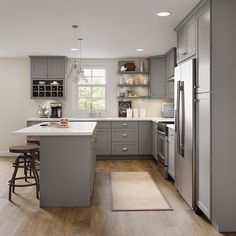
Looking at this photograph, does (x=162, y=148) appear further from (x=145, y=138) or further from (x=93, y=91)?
(x=93, y=91)

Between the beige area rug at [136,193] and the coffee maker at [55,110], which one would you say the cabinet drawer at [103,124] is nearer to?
the coffee maker at [55,110]

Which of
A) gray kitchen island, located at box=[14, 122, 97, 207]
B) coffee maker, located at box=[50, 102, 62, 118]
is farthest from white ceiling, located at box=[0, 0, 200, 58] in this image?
gray kitchen island, located at box=[14, 122, 97, 207]

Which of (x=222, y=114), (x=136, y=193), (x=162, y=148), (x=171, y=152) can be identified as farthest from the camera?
(x=162, y=148)

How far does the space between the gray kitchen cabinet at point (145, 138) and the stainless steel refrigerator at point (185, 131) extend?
2727 millimetres

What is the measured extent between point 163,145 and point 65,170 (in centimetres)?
230

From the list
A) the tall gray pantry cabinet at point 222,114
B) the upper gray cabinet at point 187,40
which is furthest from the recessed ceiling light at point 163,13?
the tall gray pantry cabinet at point 222,114

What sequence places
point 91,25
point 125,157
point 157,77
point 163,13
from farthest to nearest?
1. point 157,77
2. point 125,157
3. point 91,25
4. point 163,13

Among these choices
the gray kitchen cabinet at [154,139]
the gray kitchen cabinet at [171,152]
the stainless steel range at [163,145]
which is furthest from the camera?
the gray kitchen cabinet at [154,139]

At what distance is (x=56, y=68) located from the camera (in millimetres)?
7453

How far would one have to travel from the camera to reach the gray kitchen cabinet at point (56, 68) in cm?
743

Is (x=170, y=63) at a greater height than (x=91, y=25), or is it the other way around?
(x=91, y=25)

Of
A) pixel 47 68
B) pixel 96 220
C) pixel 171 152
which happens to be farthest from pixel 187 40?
pixel 47 68

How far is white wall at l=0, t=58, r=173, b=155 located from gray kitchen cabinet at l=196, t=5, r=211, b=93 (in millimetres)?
4317

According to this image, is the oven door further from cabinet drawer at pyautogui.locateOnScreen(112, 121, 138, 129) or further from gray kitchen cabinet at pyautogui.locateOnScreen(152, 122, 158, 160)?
cabinet drawer at pyautogui.locateOnScreen(112, 121, 138, 129)
